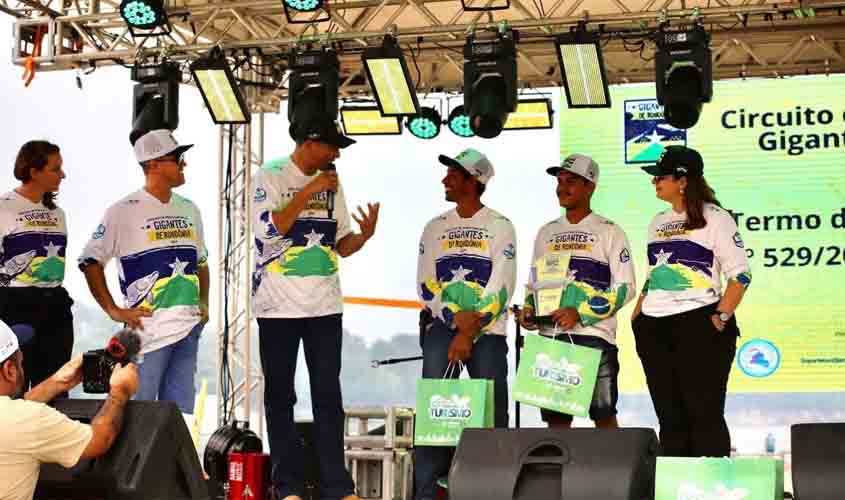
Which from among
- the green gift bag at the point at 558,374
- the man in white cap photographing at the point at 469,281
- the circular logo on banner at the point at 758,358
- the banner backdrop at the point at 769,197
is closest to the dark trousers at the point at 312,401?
the man in white cap photographing at the point at 469,281

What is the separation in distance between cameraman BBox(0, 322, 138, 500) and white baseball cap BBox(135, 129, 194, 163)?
6.16 feet

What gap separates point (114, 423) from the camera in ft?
12.1

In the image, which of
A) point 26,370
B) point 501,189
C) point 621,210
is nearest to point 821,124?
point 621,210

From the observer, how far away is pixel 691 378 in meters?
4.91

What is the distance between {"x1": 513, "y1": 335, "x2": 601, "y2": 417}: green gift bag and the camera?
4.85m

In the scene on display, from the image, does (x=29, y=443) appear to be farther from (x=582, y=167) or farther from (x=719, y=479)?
(x=582, y=167)

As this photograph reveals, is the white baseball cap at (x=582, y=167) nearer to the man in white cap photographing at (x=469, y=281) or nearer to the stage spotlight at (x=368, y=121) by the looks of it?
the man in white cap photographing at (x=469, y=281)

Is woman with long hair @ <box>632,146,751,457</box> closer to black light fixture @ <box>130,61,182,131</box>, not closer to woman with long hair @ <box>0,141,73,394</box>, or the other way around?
woman with long hair @ <box>0,141,73,394</box>

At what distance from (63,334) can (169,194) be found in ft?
2.71

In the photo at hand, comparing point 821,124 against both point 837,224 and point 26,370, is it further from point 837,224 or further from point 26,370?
point 26,370

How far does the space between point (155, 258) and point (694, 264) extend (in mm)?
2205

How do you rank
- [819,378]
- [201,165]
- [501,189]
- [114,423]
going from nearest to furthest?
[114,423]
[819,378]
[501,189]
[201,165]

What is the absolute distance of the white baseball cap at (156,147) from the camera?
538cm

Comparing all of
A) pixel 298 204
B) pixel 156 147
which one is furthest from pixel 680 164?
pixel 156 147
